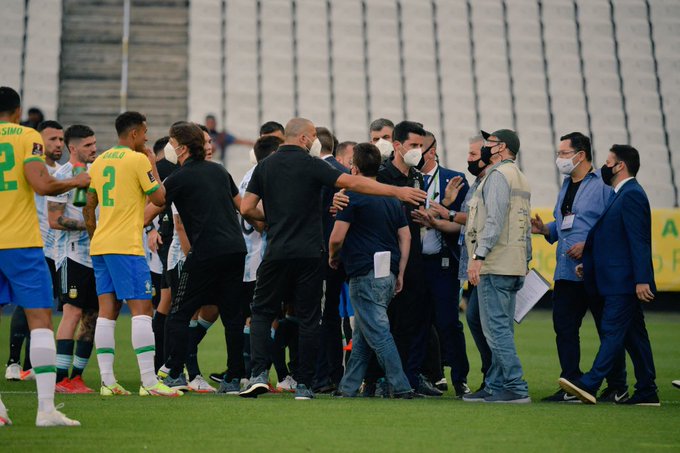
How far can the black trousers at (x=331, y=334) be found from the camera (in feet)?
29.5

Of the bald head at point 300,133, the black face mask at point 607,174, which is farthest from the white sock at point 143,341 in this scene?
the black face mask at point 607,174

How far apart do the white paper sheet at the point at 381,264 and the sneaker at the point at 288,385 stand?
5.68 feet

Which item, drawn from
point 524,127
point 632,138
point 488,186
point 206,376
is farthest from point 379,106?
point 488,186

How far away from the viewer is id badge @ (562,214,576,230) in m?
8.95

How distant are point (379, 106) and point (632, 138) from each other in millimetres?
5927

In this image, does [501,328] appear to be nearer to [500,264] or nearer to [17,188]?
[500,264]

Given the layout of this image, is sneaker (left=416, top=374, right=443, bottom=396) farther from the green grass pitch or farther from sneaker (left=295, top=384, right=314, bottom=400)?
sneaker (left=295, top=384, right=314, bottom=400)

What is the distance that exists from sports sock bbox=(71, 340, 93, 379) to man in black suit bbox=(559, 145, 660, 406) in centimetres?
382

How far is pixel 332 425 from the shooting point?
6.54 meters

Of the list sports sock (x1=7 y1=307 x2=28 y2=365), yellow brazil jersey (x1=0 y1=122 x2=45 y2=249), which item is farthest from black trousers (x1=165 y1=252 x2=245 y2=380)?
sports sock (x1=7 y1=307 x2=28 y2=365)

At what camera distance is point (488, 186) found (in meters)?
8.21

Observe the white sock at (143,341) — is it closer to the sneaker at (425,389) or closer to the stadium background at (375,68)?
the sneaker at (425,389)

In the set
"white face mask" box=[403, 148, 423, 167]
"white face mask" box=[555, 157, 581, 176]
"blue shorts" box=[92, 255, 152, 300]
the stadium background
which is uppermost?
the stadium background

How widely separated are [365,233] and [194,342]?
1.85 m
